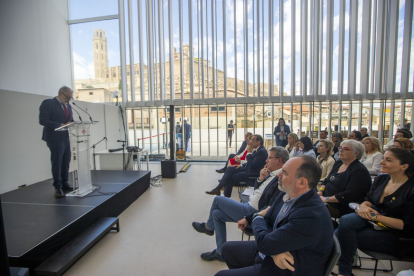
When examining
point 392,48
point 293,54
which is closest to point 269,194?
point 293,54

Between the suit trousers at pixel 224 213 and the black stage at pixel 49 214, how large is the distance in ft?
5.49

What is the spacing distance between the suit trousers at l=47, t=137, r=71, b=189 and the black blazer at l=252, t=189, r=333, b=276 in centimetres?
333

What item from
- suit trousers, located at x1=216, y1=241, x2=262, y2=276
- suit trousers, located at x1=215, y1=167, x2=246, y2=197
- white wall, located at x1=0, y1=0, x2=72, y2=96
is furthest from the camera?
white wall, located at x1=0, y1=0, x2=72, y2=96

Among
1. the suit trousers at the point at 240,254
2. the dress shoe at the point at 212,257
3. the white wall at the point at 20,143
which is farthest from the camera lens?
the white wall at the point at 20,143

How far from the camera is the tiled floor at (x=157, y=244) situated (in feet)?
6.84

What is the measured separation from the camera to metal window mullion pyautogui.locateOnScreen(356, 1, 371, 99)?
8319 mm

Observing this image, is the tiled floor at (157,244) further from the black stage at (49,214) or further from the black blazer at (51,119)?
the black blazer at (51,119)

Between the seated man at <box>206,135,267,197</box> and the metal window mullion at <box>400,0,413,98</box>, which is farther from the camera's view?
the metal window mullion at <box>400,0,413,98</box>

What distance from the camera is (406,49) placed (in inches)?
328

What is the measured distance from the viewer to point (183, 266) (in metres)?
2.13

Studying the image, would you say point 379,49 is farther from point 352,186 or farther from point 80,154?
point 80,154

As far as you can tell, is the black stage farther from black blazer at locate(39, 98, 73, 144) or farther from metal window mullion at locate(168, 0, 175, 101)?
metal window mullion at locate(168, 0, 175, 101)

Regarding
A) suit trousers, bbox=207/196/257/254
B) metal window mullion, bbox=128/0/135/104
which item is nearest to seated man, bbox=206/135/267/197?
suit trousers, bbox=207/196/257/254

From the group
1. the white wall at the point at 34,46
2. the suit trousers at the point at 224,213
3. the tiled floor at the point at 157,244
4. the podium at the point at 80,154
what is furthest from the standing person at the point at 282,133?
the white wall at the point at 34,46
